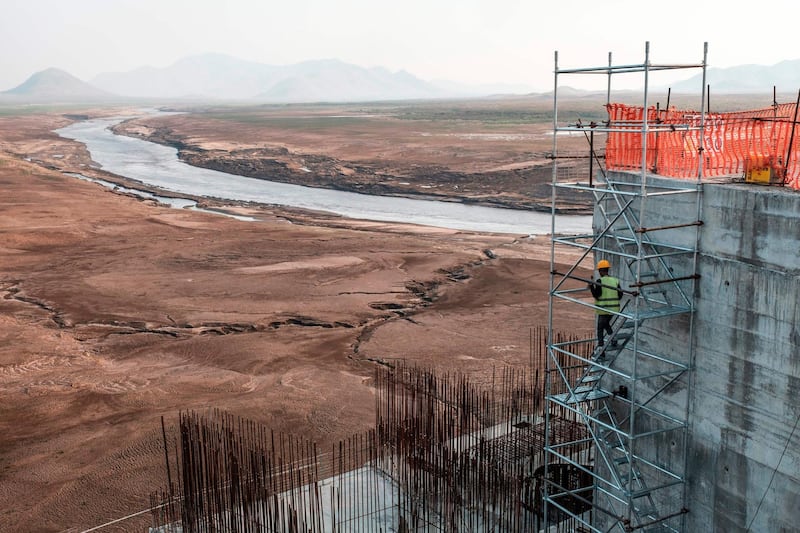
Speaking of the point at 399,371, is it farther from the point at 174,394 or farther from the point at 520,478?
the point at 520,478

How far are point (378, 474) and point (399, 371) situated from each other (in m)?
6.14

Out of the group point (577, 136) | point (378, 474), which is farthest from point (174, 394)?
point (577, 136)

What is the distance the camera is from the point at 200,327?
24.9 meters

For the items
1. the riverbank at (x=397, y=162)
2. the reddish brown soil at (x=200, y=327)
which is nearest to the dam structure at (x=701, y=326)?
the reddish brown soil at (x=200, y=327)

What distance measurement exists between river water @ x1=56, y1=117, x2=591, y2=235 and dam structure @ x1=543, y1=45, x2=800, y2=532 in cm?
2709

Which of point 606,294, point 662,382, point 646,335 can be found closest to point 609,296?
point 606,294

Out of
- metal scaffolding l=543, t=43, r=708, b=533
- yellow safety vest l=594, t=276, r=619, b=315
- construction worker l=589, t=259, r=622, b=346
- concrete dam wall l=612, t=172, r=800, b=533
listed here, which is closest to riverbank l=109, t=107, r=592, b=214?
metal scaffolding l=543, t=43, r=708, b=533

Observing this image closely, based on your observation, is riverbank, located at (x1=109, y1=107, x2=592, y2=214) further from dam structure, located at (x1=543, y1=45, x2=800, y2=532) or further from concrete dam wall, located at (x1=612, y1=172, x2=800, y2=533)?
concrete dam wall, located at (x1=612, y1=172, x2=800, y2=533)

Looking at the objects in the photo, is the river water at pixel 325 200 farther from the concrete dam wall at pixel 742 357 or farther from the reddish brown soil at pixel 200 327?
the concrete dam wall at pixel 742 357

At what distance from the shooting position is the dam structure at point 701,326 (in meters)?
9.46

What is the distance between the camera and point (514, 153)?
6925cm

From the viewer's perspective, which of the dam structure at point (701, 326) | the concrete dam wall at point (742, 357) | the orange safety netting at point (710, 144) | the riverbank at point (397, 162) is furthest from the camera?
the riverbank at point (397, 162)

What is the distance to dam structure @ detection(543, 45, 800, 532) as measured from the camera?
9.46 meters

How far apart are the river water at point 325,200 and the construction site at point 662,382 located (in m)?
26.4
